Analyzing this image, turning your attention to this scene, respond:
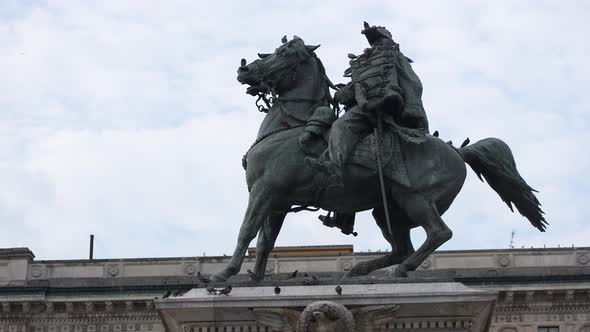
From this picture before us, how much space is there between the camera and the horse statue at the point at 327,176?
18.5m

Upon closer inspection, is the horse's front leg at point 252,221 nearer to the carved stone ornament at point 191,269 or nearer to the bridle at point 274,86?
the bridle at point 274,86

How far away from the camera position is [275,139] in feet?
61.8

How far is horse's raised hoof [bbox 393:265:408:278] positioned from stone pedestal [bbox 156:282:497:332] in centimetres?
48

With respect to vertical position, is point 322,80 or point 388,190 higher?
point 322,80

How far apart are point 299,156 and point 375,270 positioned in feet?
5.80

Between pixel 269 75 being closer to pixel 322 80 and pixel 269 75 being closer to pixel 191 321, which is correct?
pixel 322 80

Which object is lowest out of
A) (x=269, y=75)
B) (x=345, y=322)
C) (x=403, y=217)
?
(x=345, y=322)

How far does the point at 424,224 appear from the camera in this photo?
18500 millimetres

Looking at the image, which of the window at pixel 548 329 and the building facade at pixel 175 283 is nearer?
the building facade at pixel 175 283

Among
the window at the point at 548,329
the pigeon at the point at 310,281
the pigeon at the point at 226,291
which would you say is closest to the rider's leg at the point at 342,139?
the pigeon at the point at 310,281

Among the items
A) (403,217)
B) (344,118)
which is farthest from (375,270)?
(344,118)

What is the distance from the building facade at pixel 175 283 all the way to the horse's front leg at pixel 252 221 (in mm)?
45193

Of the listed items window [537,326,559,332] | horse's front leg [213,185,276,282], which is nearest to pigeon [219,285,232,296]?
horse's front leg [213,185,276,282]

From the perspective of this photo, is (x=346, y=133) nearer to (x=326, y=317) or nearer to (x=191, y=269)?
(x=326, y=317)
